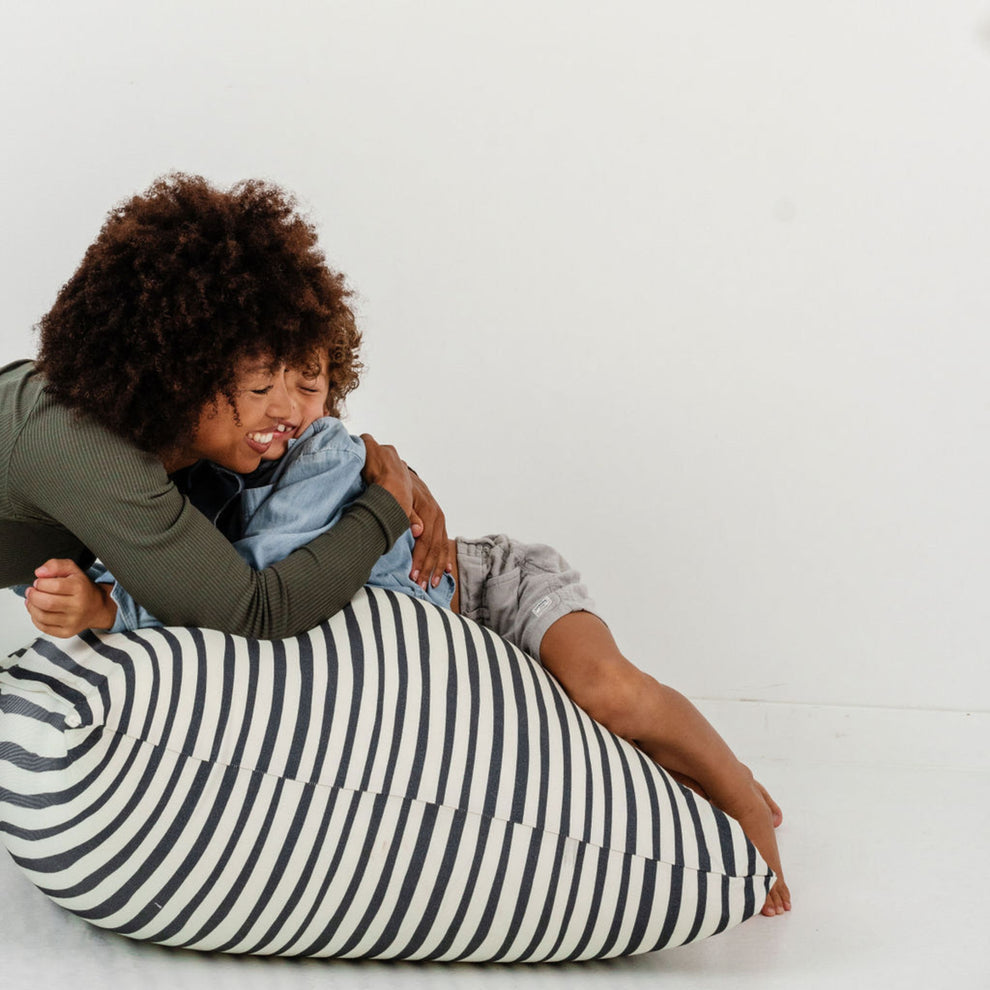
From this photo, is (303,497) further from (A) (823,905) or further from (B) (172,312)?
(A) (823,905)

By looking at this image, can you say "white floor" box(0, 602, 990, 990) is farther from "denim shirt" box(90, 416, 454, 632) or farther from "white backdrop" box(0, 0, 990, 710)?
"denim shirt" box(90, 416, 454, 632)

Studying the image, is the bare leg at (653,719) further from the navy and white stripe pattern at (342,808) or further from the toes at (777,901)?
the navy and white stripe pattern at (342,808)

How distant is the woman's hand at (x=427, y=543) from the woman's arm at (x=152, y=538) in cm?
25

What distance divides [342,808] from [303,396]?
474 millimetres

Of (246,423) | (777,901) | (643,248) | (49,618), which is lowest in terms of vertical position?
(777,901)

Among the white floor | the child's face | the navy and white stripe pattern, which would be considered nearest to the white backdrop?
the white floor

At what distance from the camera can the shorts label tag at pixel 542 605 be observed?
1342 millimetres

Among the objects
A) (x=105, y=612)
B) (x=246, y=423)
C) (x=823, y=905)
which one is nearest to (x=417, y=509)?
(x=246, y=423)

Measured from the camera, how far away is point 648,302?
1.82 metres

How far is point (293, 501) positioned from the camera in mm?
1165

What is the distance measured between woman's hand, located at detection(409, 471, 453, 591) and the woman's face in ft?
0.64

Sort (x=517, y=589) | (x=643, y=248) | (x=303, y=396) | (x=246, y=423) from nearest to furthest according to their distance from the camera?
(x=246, y=423)
(x=303, y=396)
(x=517, y=589)
(x=643, y=248)

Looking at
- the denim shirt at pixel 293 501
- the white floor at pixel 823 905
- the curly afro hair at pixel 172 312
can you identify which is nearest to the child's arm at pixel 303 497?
the denim shirt at pixel 293 501

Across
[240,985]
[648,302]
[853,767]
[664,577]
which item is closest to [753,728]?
[853,767]
